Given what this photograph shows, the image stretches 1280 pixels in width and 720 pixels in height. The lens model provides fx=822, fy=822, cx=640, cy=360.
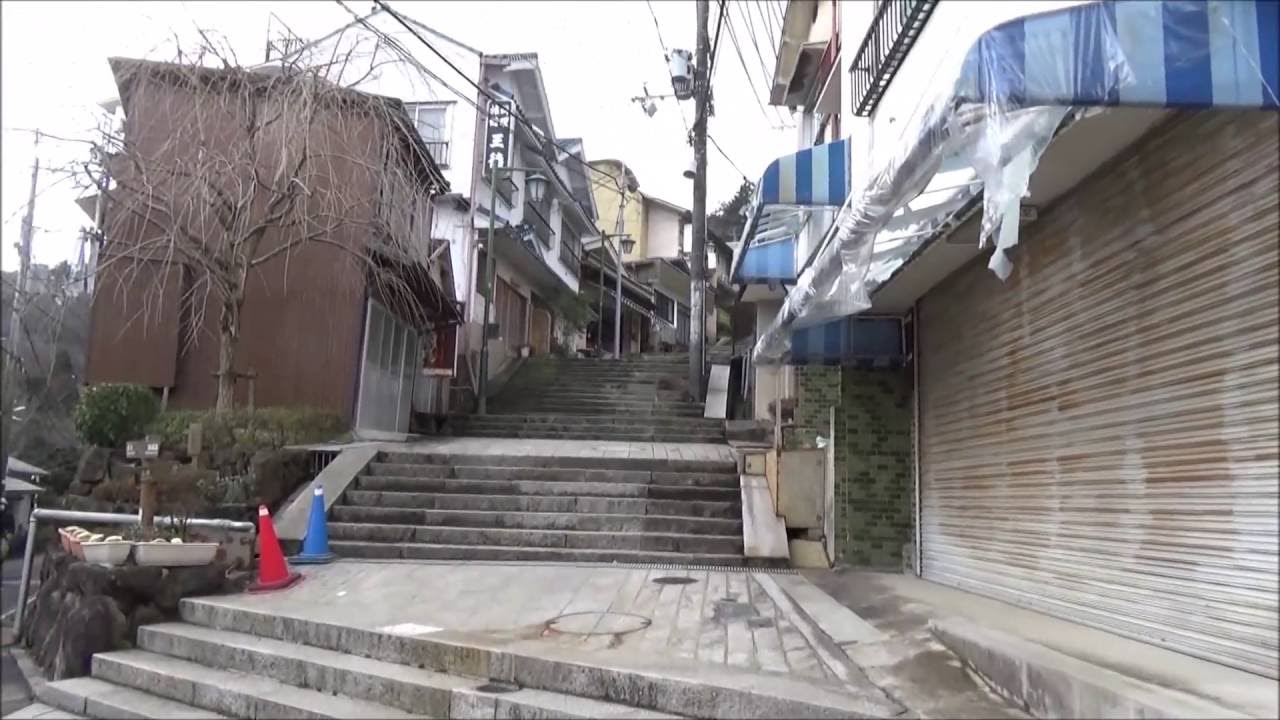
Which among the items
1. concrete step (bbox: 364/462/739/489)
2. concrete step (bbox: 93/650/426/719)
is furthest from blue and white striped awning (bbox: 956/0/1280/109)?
concrete step (bbox: 364/462/739/489)

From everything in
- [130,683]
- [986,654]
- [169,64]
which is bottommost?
[130,683]

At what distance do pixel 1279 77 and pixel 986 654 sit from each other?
8.58 feet

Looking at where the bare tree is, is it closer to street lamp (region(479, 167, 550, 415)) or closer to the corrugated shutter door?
street lamp (region(479, 167, 550, 415))

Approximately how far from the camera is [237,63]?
9578 millimetres

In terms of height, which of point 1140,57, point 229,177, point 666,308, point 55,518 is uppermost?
point 666,308

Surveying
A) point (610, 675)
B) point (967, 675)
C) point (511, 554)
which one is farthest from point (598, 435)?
point (967, 675)

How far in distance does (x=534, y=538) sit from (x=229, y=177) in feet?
18.9

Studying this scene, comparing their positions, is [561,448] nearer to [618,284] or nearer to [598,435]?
[598,435]

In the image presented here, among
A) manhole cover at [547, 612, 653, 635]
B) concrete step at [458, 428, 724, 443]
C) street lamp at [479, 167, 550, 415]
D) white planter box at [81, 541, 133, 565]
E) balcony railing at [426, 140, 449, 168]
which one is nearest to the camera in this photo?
manhole cover at [547, 612, 653, 635]

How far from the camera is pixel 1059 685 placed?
309cm

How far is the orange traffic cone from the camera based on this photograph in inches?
257

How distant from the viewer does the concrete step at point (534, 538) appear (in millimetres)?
8352

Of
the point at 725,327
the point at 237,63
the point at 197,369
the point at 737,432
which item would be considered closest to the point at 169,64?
the point at 237,63

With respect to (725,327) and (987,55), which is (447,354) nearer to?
(987,55)
